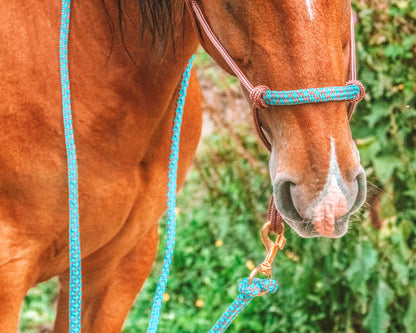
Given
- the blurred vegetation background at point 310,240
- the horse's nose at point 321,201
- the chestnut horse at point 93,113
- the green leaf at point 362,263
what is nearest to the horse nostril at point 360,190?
the horse's nose at point 321,201

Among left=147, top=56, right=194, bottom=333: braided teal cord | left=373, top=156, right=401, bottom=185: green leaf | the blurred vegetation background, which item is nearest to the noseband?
left=147, top=56, right=194, bottom=333: braided teal cord

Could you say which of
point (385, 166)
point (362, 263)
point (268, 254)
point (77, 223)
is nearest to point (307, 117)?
point (268, 254)

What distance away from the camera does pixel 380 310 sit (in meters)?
2.61

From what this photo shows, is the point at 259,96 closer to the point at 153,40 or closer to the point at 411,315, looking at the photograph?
the point at 153,40

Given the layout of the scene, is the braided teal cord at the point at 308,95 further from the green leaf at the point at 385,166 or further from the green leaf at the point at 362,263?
the green leaf at the point at 362,263

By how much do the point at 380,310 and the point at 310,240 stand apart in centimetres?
38

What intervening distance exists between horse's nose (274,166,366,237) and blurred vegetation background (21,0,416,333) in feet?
3.12

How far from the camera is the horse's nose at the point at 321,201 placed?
46.0 inches

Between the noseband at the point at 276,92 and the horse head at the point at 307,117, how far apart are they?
16 mm

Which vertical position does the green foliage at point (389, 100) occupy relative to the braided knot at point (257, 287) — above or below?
above

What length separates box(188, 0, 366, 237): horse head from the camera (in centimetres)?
118

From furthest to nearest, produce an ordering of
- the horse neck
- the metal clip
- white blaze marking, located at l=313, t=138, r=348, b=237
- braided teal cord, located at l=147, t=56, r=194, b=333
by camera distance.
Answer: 1. braided teal cord, located at l=147, t=56, r=194, b=333
2. the horse neck
3. the metal clip
4. white blaze marking, located at l=313, t=138, r=348, b=237

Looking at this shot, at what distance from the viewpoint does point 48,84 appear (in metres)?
1.50

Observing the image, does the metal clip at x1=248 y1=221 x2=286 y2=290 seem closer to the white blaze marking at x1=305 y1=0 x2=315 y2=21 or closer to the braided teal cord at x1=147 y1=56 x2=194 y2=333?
the braided teal cord at x1=147 y1=56 x2=194 y2=333
